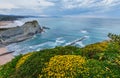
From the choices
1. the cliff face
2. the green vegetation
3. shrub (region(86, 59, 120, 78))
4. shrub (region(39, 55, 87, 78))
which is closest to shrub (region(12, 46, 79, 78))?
the green vegetation

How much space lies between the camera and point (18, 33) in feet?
275

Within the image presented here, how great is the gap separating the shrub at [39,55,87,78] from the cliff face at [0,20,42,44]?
206 ft

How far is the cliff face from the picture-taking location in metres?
74.6

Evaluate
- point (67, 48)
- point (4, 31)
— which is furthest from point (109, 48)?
point (4, 31)

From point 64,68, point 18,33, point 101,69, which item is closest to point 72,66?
point 64,68

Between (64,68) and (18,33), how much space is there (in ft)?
252

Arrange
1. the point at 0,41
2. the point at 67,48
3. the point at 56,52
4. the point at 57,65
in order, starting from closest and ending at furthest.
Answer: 1. the point at 57,65
2. the point at 56,52
3. the point at 67,48
4. the point at 0,41

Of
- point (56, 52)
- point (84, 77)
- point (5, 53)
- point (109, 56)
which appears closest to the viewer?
point (84, 77)

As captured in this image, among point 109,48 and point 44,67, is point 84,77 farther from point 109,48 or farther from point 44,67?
point 109,48

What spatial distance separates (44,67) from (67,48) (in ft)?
9.30

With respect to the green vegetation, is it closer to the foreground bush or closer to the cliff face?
the foreground bush

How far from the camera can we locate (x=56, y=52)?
11078 millimetres

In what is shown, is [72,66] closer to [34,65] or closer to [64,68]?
[64,68]

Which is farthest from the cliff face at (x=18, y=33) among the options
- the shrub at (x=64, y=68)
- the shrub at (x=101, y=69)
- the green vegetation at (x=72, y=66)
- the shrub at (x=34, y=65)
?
the shrub at (x=101, y=69)
